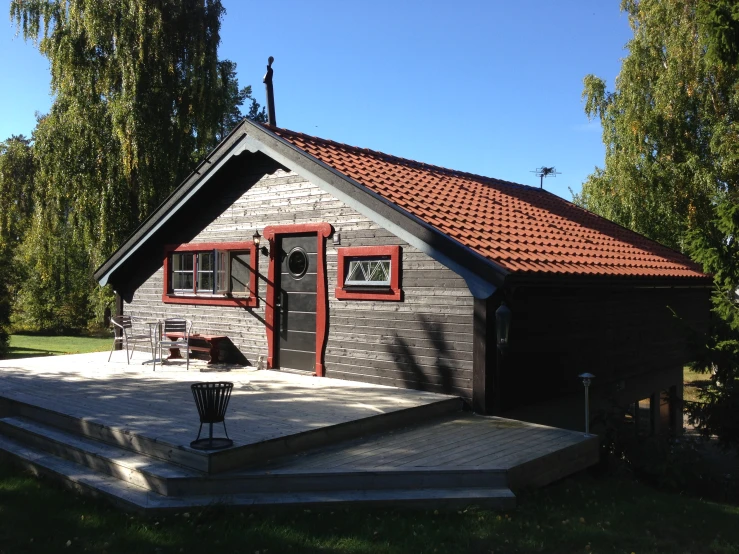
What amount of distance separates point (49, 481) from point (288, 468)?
7.93 feet

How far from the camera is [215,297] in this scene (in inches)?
465

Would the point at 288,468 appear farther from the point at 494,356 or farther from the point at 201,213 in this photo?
the point at 201,213

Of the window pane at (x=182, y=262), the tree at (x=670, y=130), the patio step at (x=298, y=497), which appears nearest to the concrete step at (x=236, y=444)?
the patio step at (x=298, y=497)

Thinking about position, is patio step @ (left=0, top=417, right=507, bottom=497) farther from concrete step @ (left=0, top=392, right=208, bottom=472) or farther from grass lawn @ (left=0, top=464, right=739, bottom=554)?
grass lawn @ (left=0, top=464, right=739, bottom=554)

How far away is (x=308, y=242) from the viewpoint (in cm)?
1027

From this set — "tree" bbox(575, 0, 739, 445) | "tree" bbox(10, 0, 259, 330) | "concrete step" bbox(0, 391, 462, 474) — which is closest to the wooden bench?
"concrete step" bbox(0, 391, 462, 474)

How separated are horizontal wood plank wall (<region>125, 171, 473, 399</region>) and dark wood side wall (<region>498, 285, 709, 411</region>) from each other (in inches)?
27.4

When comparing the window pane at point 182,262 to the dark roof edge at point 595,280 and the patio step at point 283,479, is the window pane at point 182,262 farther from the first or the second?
the dark roof edge at point 595,280

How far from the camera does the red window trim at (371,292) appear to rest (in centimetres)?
886

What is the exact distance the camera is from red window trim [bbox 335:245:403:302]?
8859mm

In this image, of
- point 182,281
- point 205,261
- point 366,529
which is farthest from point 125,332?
point 366,529

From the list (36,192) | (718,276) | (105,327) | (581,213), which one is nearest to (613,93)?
(581,213)

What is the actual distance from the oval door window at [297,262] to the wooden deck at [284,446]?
203cm

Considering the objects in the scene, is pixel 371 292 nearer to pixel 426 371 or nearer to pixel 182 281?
pixel 426 371
